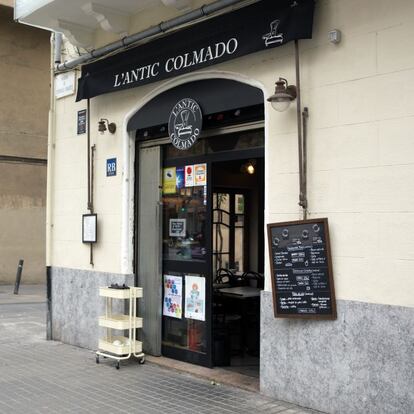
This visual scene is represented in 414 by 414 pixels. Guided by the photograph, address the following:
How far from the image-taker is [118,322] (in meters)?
6.79

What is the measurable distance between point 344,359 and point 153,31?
4.18 metres

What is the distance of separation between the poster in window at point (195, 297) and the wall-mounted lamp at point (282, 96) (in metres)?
2.34

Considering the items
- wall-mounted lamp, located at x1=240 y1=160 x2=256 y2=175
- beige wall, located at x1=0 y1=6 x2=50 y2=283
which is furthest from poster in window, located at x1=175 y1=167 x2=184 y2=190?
beige wall, located at x1=0 y1=6 x2=50 y2=283

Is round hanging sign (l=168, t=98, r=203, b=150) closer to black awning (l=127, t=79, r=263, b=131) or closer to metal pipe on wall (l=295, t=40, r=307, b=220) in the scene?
black awning (l=127, t=79, r=263, b=131)

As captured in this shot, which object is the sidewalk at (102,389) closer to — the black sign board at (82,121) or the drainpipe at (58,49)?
the black sign board at (82,121)

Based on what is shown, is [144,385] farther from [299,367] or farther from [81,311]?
[81,311]

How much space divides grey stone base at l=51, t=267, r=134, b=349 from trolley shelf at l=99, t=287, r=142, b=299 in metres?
0.39

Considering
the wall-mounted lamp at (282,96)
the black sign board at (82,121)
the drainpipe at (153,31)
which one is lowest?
the wall-mounted lamp at (282,96)

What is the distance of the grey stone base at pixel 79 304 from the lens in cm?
759

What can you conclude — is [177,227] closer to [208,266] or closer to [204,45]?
[208,266]

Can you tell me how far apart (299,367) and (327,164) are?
183cm

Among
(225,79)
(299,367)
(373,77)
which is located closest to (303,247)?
(299,367)

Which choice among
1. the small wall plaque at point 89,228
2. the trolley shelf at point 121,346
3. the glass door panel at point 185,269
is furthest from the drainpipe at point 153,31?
the trolley shelf at point 121,346

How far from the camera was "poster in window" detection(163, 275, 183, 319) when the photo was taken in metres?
6.98
